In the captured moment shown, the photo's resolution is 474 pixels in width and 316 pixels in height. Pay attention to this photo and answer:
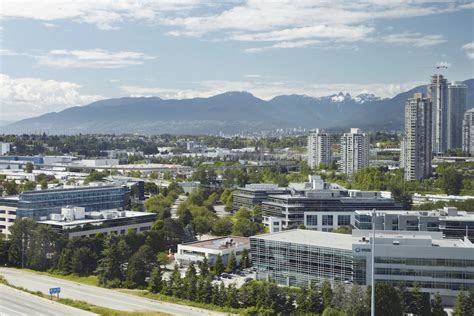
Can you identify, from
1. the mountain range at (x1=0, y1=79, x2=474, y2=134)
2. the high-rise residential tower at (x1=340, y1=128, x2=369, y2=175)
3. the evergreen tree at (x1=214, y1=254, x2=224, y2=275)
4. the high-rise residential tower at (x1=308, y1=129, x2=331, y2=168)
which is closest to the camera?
the evergreen tree at (x1=214, y1=254, x2=224, y2=275)

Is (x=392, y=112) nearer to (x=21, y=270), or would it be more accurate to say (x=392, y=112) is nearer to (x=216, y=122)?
(x=216, y=122)

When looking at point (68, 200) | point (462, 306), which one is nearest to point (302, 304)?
point (462, 306)

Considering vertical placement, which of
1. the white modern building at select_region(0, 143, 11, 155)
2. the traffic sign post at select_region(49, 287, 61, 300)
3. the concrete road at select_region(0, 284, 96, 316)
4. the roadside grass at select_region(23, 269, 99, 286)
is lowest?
the roadside grass at select_region(23, 269, 99, 286)

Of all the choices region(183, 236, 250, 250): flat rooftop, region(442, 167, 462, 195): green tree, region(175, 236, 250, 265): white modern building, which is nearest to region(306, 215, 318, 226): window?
region(183, 236, 250, 250): flat rooftop

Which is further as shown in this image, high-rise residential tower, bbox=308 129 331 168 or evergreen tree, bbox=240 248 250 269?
high-rise residential tower, bbox=308 129 331 168

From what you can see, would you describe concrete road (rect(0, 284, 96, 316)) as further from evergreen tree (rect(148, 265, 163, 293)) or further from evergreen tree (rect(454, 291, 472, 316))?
evergreen tree (rect(454, 291, 472, 316))

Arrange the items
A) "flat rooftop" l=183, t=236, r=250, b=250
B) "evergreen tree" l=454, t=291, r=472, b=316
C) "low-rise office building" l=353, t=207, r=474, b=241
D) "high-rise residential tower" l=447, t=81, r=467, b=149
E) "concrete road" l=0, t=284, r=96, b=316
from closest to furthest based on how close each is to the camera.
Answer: "evergreen tree" l=454, t=291, r=472, b=316 → "concrete road" l=0, t=284, r=96, b=316 → "flat rooftop" l=183, t=236, r=250, b=250 → "low-rise office building" l=353, t=207, r=474, b=241 → "high-rise residential tower" l=447, t=81, r=467, b=149

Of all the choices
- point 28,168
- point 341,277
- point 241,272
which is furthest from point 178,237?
point 28,168
